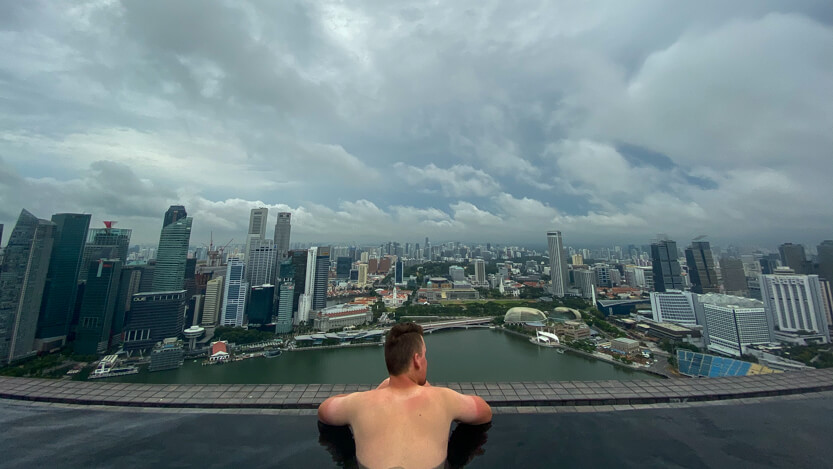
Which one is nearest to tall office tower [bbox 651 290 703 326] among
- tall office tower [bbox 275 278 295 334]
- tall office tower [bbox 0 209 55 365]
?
tall office tower [bbox 275 278 295 334]

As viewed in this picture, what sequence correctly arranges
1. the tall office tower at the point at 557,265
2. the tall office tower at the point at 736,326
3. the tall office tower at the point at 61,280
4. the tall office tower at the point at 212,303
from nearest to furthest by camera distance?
the tall office tower at the point at 736,326, the tall office tower at the point at 61,280, the tall office tower at the point at 212,303, the tall office tower at the point at 557,265

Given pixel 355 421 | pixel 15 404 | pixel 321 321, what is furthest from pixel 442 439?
pixel 321 321

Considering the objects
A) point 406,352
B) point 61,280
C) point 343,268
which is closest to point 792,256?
point 406,352

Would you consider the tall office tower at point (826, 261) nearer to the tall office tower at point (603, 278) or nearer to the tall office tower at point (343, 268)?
the tall office tower at point (603, 278)

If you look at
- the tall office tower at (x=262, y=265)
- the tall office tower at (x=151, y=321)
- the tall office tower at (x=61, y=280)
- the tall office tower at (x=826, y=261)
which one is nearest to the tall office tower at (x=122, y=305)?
the tall office tower at (x=151, y=321)

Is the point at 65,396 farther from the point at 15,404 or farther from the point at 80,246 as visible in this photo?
the point at 80,246

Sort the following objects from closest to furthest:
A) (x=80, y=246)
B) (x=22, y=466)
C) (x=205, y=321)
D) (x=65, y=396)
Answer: (x=22, y=466) < (x=65, y=396) < (x=80, y=246) < (x=205, y=321)

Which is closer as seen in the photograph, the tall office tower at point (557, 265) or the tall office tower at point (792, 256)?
the tall office tower at point (792, 256)
